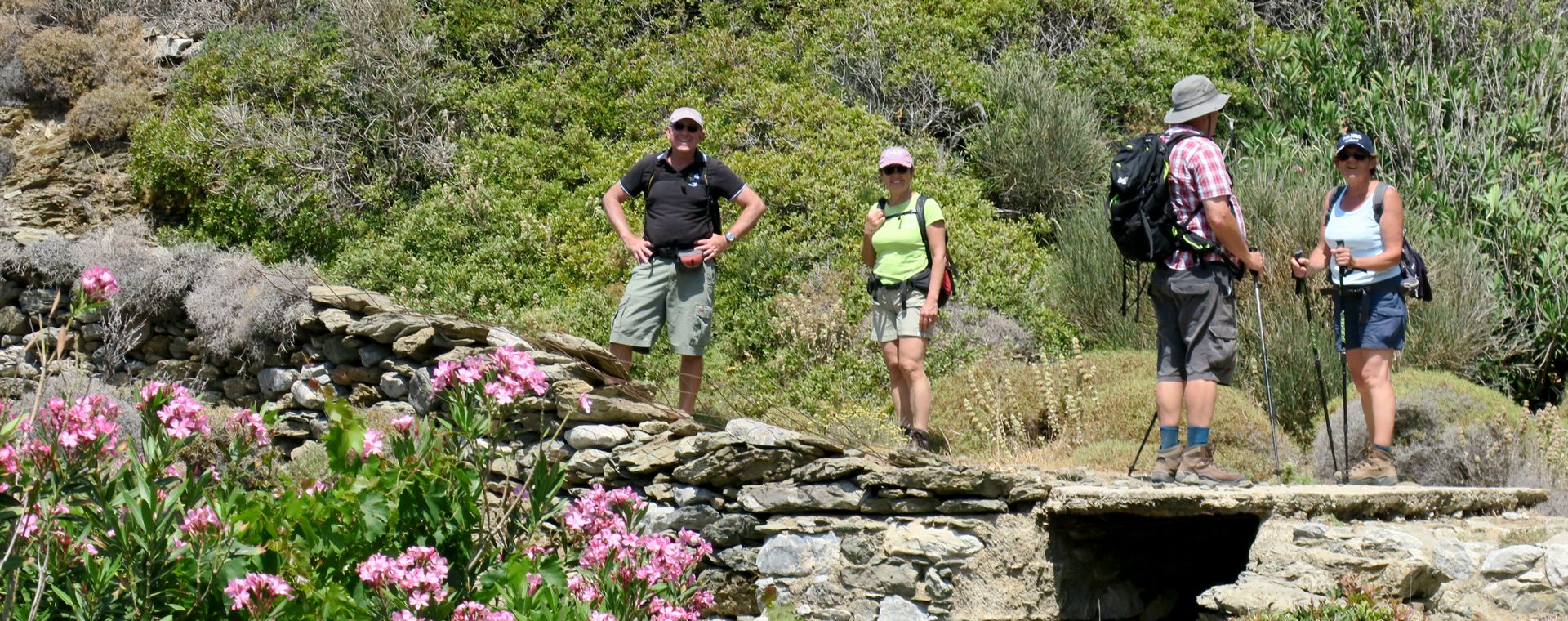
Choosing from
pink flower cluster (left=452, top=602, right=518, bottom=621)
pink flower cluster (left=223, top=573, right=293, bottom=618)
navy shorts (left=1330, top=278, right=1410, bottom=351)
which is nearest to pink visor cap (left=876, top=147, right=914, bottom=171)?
navy shorts (left=1330, top=278, right=1410, bottom=351)

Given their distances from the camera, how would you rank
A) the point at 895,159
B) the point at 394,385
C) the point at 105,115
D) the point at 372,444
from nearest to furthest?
the point at 372,444
the point at 895,159
the point at 394,385
the point at 105,115

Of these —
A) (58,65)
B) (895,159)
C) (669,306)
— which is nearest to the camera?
(895,159)

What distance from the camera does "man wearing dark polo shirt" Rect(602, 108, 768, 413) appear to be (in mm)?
6395

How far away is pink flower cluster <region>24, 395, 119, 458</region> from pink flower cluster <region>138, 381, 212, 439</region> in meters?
0.10

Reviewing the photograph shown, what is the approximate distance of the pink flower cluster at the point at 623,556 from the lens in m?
3.31

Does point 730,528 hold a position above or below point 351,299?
below

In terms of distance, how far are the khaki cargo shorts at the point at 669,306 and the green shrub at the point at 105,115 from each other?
7779 millimetres

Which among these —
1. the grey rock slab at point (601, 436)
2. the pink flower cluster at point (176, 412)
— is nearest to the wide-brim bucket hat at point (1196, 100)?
the grey rock slab at point (601, 436)

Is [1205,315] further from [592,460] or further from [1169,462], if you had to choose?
[592,460]

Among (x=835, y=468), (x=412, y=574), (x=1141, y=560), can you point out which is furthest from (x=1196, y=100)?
(x=412, y=574)

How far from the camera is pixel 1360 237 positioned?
5695mm

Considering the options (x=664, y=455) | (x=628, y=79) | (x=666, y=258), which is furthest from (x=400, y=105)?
(x=664, y=455)

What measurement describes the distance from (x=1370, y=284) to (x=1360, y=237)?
0.21 m

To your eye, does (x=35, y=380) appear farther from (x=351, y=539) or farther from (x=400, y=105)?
(x=351, y=539)
